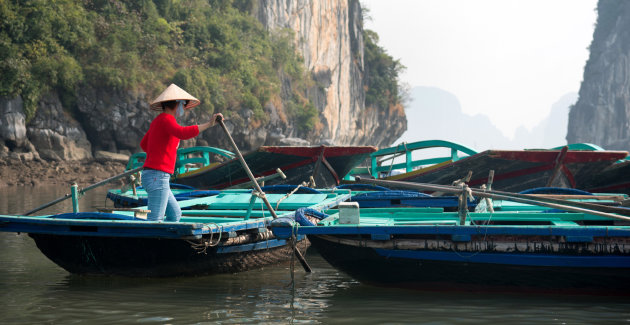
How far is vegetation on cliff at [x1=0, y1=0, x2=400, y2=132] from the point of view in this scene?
2741 cm

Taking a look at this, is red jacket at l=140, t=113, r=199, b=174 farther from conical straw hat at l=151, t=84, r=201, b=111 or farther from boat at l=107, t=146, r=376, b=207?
boat at l=107, t=146, r=376, b=207

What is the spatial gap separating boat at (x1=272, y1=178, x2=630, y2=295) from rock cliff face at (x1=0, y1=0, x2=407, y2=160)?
76.7 feet

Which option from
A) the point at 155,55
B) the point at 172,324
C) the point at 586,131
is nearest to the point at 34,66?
the point at 155,55

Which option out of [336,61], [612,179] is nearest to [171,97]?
[612,179]

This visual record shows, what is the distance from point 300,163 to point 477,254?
790 centimetres

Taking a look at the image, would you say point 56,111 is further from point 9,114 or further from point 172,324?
point 172,324

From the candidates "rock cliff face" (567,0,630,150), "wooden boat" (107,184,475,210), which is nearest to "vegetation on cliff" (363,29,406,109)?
"rock cliff face" (567,0,630,150)

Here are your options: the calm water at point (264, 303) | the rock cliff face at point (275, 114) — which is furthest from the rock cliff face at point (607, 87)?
the calm water at point (264, 303)

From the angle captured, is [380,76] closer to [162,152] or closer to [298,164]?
Result: [298,164]

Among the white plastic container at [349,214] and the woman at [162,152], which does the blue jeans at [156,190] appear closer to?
the woman at [162,152]

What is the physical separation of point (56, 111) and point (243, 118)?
34.0ft

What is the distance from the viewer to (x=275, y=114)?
1495 inches

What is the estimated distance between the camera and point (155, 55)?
32219 millimetres

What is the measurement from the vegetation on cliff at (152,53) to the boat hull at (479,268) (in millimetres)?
24494
